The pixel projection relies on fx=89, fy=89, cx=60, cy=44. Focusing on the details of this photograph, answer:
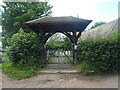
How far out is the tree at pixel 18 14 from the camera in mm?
10445

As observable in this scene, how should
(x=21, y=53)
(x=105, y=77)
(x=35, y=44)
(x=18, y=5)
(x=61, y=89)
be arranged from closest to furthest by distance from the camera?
(x=61, y=89) < (x=105, y=77) < (x=21, y=53) < (x=35, y=44) < (x=18, y=5)

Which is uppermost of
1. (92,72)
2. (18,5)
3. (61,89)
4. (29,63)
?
(18,5)

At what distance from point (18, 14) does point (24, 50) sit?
25.9ft

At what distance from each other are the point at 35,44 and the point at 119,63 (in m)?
4.74

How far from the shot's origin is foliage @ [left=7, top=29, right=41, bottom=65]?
17.4ft

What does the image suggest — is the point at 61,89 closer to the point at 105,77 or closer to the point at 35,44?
the point at 105,77

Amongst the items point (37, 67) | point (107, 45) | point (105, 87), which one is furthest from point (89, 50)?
point (37, 67)

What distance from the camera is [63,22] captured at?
5.51 meters

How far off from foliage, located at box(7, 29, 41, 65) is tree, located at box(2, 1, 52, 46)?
542 cm

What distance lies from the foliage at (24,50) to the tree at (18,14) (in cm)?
542

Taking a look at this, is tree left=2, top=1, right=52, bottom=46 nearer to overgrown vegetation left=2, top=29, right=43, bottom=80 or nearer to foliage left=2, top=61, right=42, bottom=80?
overgrown vegetation left=2, top=29, right=43, bottom=80

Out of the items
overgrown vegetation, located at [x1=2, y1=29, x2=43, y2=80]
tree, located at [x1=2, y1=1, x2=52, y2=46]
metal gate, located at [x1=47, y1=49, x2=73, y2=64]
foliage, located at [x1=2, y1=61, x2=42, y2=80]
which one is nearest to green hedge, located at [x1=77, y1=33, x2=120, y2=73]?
metal gate, located at [x1=47, y1=49, x2=73, y2=64]

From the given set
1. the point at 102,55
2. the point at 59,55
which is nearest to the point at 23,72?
the point at 59,55

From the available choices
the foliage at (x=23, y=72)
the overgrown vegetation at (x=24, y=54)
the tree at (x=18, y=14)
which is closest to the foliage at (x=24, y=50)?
the overgrown vegetation at (x=24, y=54)
